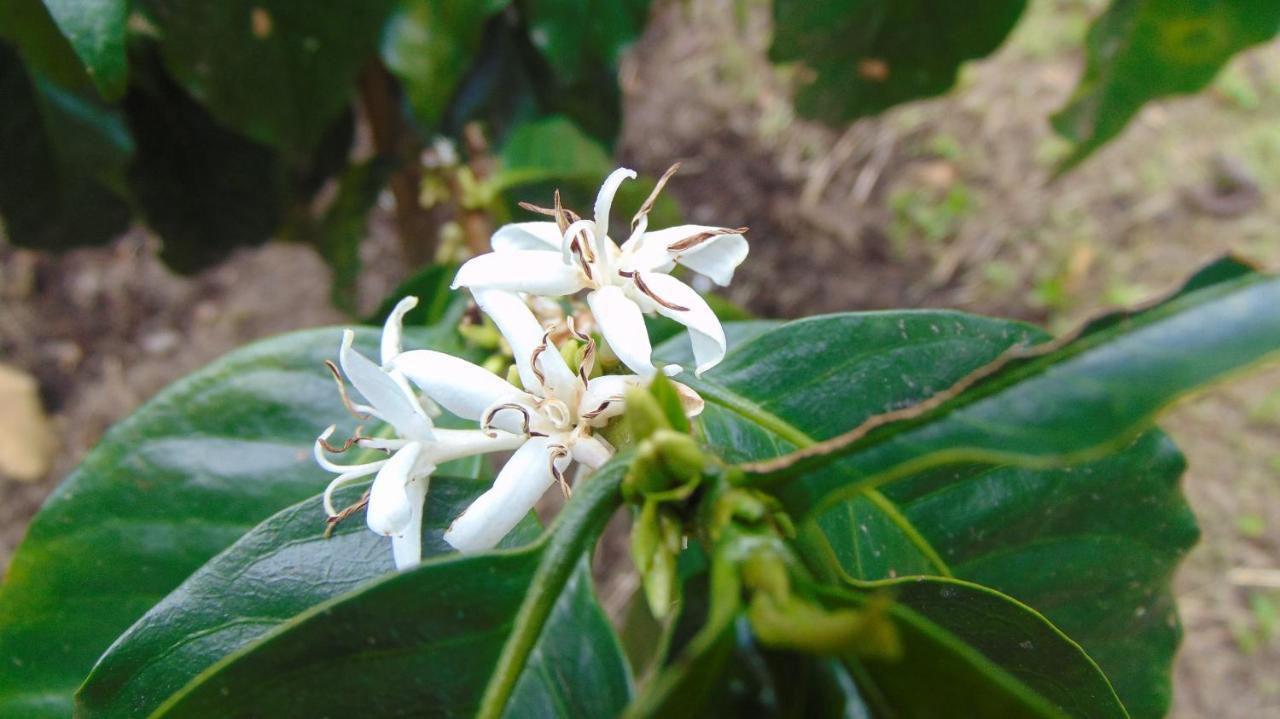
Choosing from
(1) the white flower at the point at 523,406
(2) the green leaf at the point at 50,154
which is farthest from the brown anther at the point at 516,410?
(2) the green leaf at the point at 50,154

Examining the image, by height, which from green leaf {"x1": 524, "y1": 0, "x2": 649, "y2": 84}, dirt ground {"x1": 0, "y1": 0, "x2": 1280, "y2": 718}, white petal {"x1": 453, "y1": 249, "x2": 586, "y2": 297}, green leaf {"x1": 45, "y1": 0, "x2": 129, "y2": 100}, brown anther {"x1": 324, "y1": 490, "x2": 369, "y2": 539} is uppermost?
green leaf {"x1": 45, "y1": 0, "x2": 129, "y2": 100}

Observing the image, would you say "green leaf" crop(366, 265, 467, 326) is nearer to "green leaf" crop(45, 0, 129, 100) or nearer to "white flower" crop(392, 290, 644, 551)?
"green leaf" crop(45, 0, 129, 100)

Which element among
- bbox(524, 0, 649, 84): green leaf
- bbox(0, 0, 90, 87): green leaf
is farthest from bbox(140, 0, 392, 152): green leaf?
bbox(524, 0, 649, 84): green leaf

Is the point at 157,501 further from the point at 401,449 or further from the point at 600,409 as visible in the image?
the point at 600,409

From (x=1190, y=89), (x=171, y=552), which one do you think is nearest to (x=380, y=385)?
(x=171, y=552)

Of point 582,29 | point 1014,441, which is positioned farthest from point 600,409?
point 582,29

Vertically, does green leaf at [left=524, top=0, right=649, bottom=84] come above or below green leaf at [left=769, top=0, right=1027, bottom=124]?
above

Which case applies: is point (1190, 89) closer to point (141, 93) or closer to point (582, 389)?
point (582, 389)
